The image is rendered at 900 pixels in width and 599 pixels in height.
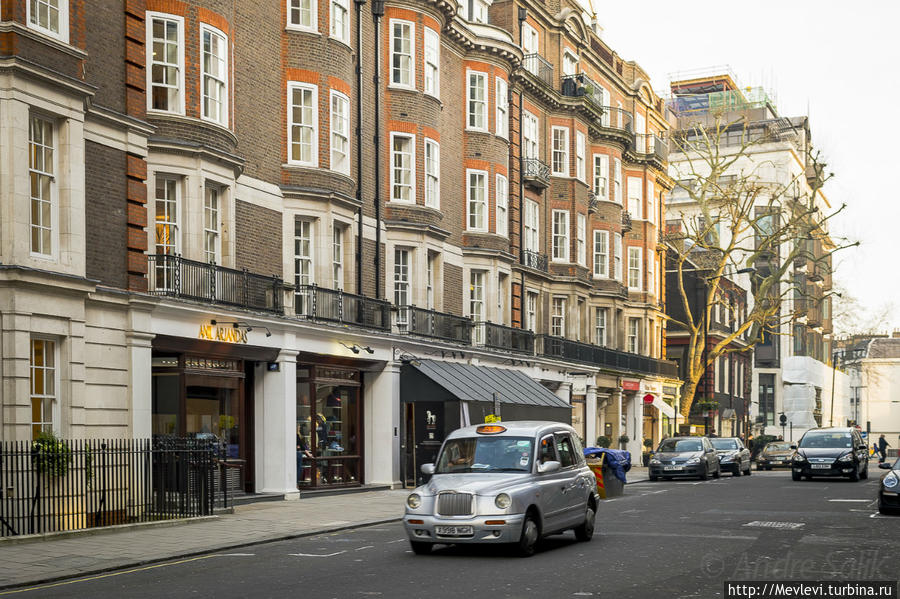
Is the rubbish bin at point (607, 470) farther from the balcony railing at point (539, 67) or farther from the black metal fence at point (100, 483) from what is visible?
the balcony railing at point (539, 67)

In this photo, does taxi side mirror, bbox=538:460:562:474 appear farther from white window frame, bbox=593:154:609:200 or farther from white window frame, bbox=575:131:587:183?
white window frame, bbox=593:154:609:200

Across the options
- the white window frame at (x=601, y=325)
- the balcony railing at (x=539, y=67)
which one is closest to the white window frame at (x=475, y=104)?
the balcony railing at (x=539, y=67)

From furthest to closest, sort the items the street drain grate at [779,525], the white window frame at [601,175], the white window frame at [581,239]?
1. the white window frame at [601,175]
2. the white window frame at [581,239]
3. the street drain grate at [779,525]

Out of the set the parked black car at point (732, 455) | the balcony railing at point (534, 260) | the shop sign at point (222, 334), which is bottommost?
the parked black car at point (732, 455)

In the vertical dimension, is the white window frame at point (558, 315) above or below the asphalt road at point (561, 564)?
above

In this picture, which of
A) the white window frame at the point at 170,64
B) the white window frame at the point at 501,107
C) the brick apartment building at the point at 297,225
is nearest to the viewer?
the brick apartment building at the point at 297,225

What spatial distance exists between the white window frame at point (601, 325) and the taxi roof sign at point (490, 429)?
115ft

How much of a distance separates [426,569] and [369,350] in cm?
1655

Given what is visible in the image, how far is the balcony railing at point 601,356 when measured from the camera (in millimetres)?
44375

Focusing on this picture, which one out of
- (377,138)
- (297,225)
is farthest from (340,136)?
(297,225)

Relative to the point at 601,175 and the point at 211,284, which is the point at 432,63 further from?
the point at 601,175

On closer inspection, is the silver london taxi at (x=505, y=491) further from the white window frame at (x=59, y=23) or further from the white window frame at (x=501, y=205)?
the white window frame at (x=501, y=205)

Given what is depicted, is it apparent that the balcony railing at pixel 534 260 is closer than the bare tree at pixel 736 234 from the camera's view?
Yes

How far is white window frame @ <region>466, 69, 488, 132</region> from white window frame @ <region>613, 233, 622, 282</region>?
47.6 feet
